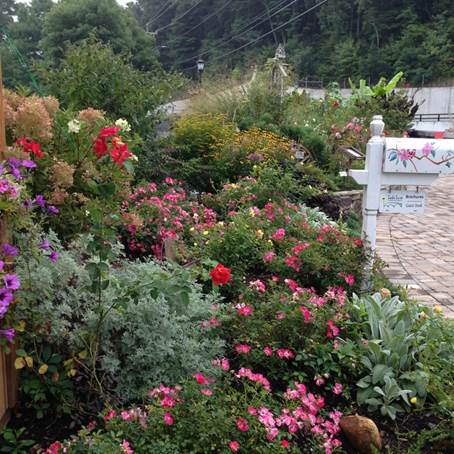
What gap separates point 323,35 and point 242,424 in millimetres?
61486

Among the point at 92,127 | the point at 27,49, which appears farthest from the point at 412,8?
the point at 92,127

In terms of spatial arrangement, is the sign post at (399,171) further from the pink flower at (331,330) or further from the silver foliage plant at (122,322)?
the silver foliage plant at (122,322)

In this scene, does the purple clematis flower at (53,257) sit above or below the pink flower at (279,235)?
above

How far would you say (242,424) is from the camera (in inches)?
87.4

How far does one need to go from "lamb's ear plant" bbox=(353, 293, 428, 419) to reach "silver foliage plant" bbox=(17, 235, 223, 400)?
2.68 ft

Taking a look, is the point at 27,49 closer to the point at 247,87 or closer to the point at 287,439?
the point at 247,87

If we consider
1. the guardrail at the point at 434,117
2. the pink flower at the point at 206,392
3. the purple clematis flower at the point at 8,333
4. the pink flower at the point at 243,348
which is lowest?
the pink flower at the point at 206,392

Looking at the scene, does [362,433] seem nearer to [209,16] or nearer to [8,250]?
[8,250]

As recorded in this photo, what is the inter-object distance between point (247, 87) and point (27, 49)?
5047cm

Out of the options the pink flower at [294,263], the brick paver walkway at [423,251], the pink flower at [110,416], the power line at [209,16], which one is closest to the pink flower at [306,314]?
the pink flower at [294,263]

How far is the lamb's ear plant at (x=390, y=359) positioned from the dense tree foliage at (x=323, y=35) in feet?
111

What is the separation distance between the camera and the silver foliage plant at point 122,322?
8.09 feet

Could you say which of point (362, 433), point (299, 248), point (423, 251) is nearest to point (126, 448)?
point (362, 433)

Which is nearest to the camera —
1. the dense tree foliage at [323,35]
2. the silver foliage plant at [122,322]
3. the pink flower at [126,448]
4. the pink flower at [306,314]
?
the pink flower at [126,448]
